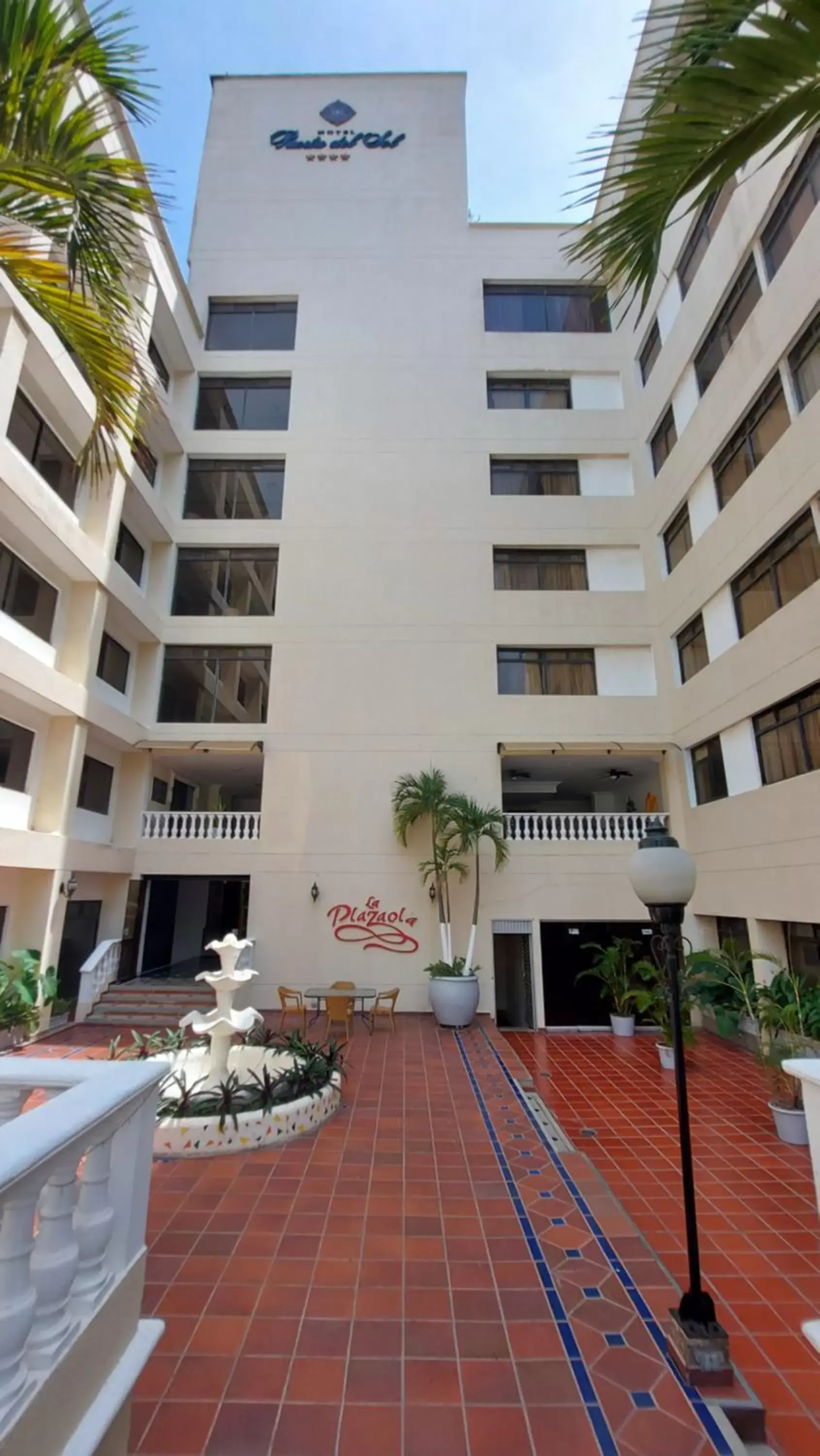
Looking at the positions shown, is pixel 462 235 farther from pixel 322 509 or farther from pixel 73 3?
pixel 73 3

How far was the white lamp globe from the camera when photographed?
342 cm

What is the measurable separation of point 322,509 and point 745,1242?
1230 cm

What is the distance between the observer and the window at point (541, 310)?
1401 centimetres

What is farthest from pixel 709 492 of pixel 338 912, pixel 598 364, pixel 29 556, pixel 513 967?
pixel 29 556

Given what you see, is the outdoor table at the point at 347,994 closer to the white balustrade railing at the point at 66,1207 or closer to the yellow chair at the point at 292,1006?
the yellow chair at the point at 292,1006

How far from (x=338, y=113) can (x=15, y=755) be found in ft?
56.2

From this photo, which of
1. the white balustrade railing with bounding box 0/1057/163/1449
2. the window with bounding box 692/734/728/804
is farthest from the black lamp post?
the window with bounding box 692/734/728/804

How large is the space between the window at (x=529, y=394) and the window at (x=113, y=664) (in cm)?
907

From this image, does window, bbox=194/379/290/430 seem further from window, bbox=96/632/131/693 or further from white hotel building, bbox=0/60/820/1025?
window, bbox=96/632/131/693

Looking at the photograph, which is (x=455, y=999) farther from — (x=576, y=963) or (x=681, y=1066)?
(x=681, y=1066)

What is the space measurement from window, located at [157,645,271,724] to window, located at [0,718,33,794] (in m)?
2.93

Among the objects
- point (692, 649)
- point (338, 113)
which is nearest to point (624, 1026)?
point (692, 649)

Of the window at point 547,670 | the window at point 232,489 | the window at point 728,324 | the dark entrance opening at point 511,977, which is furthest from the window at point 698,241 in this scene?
the dark entrance opening at point 511,977

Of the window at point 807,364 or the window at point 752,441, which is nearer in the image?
the window at point 807,364
